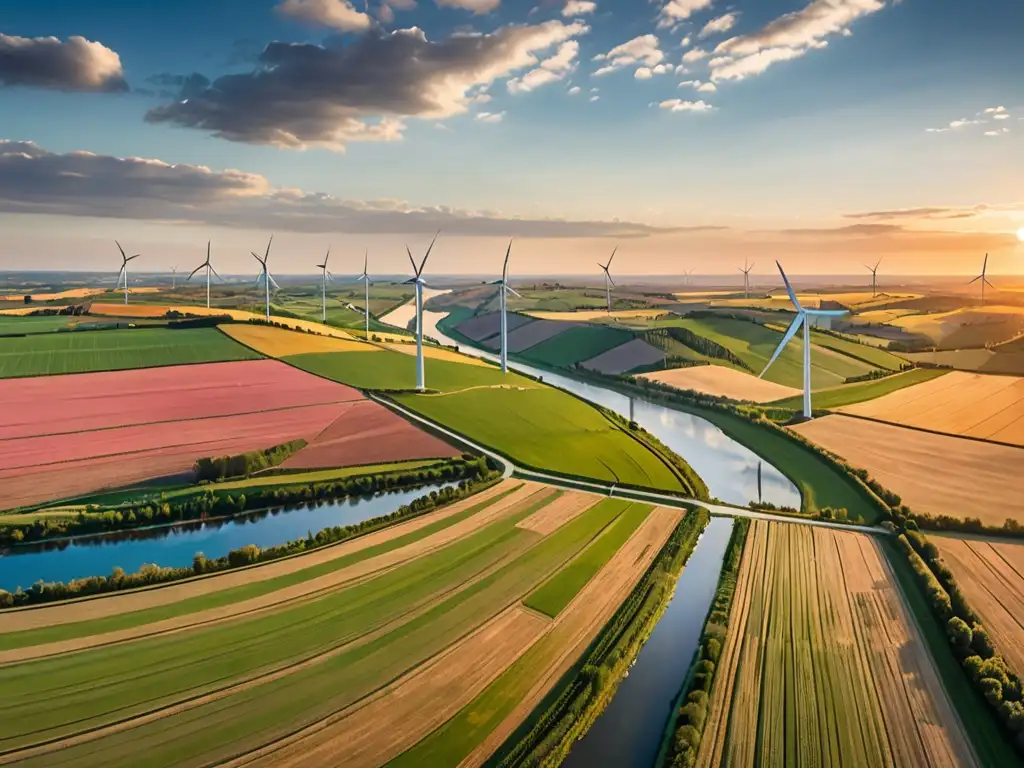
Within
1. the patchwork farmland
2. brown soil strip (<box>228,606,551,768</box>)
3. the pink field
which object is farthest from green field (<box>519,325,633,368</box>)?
brown soil strip (<box>228,606,551,768</box>)

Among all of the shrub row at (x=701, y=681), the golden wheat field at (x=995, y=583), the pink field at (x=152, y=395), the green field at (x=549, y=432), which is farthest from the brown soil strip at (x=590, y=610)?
the pink field at (x=152, y=395)

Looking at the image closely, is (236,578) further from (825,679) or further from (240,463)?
(825,679)

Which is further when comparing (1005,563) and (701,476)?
(701,476)

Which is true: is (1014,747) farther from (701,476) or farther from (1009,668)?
(701,476)

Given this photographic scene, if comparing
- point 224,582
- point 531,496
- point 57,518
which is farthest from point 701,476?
point 57,518

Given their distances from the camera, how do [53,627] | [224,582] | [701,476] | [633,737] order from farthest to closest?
[701,476]
[224,582]
[53,627]
[633,737]

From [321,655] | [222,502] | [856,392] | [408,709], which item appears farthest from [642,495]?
[856,392]

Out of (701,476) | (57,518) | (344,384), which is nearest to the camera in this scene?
(57,518)
